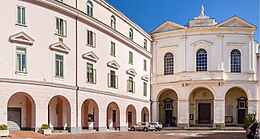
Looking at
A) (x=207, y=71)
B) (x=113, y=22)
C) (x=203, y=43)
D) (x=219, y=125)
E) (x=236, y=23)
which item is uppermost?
(x=236, y=23)

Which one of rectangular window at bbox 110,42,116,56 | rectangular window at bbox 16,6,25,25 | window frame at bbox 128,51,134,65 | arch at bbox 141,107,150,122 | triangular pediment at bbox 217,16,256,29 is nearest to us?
rectangular window at bbox 16,6,25,25

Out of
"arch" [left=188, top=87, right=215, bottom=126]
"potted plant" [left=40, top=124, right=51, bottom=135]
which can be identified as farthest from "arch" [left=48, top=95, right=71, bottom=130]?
"arch" [left=188, top=87, right=215, bottom=126]

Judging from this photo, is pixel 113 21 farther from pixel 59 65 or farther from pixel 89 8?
pixel 59 65

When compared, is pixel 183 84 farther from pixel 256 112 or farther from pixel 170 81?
pixel 256 112

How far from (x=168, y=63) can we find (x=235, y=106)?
1014cm

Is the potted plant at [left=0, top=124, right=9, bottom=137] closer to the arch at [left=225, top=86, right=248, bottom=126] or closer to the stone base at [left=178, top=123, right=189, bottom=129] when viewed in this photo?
the stone base at [left=178, top=123, right=189, bottom=129]

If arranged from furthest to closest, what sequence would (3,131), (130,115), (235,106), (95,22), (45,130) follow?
(235,106), (130,115), (95,22), (45,130), (3,131)

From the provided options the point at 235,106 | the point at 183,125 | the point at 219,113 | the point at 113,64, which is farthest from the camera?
the point at 235,106

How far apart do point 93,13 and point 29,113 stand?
38.2 ft

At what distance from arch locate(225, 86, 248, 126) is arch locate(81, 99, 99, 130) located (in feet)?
66.2

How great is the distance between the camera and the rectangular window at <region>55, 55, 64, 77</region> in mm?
30250

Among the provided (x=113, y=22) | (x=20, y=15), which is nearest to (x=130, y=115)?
(x=113, y=22)

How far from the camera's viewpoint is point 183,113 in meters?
49.5

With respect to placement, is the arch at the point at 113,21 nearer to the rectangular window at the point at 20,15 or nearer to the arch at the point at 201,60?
the rectangular window at the point at 20,15
